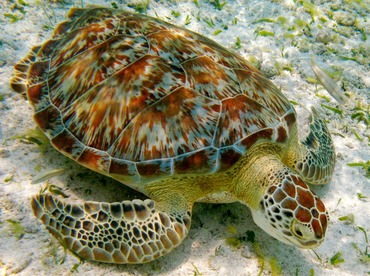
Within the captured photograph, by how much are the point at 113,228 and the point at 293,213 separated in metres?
1.31

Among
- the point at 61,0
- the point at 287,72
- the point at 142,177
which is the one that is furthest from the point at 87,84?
the point at 287,72

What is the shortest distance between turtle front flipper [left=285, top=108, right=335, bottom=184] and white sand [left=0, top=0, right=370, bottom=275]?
0.26 m

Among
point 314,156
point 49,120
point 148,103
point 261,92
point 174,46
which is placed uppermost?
point 174,46

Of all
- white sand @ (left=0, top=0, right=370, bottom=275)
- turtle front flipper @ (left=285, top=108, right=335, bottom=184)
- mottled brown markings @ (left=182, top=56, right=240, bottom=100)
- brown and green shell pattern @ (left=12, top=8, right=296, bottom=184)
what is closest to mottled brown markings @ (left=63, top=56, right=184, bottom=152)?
brown and green shell pattern @ (left=12, top=8, right=296, bottom=184)

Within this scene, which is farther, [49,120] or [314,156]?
[314,156]

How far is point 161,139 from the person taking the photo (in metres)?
2.26

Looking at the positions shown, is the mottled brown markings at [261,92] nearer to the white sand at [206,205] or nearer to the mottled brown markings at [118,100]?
the mottled brown markings at [118,100]

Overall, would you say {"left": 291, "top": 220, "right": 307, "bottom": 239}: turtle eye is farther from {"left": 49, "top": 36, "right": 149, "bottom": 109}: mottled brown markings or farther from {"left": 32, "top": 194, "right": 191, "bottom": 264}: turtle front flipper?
{"left": 49, "top": 36, "right": 149, "bottom": 109}: mottled brown markings

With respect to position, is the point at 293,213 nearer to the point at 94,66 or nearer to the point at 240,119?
the point at 240,119

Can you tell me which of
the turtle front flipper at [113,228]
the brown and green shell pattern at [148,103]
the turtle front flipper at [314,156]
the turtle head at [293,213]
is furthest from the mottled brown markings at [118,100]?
the turtle front flipper at [314,156]

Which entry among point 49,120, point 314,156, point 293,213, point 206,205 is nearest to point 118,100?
point 49,120

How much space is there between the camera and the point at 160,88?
7.80 ft

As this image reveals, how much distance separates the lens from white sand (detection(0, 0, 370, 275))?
6.92 feet

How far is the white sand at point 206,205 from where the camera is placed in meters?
2.11
